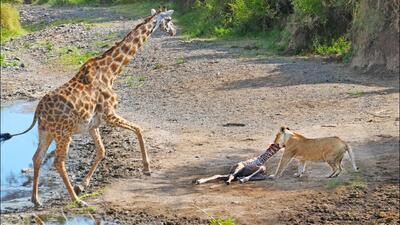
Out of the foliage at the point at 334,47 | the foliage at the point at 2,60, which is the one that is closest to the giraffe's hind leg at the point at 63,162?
the foliage at the point at 334,47

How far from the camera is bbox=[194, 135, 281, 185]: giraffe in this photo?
11477 mm

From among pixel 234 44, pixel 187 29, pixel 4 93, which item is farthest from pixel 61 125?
pixel 187 29

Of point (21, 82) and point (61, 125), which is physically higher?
point (61, 125)

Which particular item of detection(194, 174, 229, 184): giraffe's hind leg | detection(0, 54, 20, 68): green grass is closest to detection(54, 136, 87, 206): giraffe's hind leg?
detection(194, 174, 229, 184): giraffe's hind leg

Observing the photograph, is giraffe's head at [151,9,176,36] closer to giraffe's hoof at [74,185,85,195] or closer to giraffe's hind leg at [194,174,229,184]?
giraffe's hind leg at [194,174,229,184]

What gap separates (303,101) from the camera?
675 inches

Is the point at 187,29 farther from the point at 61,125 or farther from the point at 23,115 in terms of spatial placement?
the point at 61,125

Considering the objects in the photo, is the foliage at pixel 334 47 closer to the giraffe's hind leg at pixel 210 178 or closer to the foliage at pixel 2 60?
the foliage at pixel 2 60

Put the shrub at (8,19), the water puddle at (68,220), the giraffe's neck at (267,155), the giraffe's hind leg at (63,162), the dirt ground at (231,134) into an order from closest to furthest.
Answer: the water puddle at (68,220)
the dirt ground at (231,134)
the giraffe's hind leg at (63,162)
the giraffe's neck at (267,155)
the shrub at (8,19)

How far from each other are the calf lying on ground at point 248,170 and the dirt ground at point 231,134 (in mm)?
179

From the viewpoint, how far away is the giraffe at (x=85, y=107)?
11086mm

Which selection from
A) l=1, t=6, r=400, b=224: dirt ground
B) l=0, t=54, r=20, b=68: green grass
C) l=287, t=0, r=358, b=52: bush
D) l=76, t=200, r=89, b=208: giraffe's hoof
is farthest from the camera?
l=0, t=54, r=20, b=68: green grass

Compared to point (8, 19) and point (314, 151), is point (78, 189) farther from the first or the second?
point (8, 19)

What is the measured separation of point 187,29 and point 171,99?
1464cm
